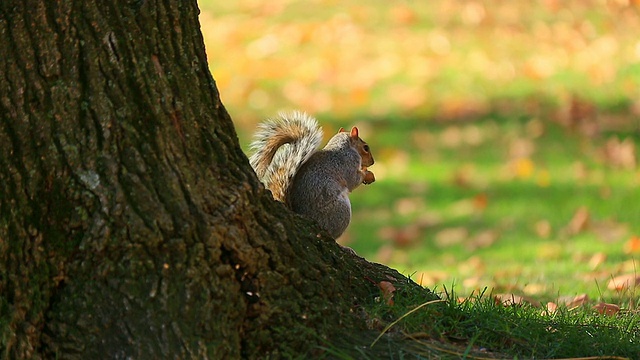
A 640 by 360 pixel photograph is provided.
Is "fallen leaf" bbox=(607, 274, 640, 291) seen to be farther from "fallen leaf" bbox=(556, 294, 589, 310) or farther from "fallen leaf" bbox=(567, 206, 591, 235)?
"fallen leaf" bbox=(567, 206, 591, 235)

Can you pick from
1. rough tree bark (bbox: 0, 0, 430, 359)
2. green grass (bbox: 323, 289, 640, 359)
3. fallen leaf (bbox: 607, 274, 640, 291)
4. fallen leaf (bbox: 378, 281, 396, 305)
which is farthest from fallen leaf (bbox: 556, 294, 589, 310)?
rough tree bark (bbox: 0, 0, 430, 359)

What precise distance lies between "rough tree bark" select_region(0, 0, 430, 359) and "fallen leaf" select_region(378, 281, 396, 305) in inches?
16.4

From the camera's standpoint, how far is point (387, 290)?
343cm

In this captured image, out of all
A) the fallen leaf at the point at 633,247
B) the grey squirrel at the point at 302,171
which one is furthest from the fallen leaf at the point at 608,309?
the fallen leaf at the point at 633,247

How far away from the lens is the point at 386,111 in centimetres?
1037

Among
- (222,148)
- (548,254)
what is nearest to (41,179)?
(222,148)

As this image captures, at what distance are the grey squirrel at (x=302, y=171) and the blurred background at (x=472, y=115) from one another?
1.17 metres

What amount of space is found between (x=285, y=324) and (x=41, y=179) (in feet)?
2.57

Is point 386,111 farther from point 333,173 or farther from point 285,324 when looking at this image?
point 285,324

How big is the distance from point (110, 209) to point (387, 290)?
969 mm

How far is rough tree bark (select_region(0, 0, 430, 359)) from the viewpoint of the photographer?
2877 mm

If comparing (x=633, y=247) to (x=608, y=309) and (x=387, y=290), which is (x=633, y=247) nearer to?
(x=608, y=309)

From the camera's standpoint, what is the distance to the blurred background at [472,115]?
7383 millimetres

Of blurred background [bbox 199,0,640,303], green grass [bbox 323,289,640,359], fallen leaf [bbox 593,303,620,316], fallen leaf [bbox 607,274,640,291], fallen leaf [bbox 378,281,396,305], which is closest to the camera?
green grass [bbox 323,289,640,359]
